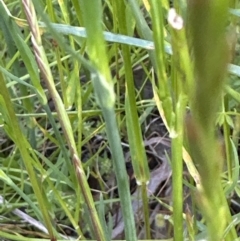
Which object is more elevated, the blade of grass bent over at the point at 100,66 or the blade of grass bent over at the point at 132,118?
the blade of grass bent over at the point at 100,66

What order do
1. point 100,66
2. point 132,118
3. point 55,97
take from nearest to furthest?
1. point 100,66
2. point 55,97
3. point 132,118

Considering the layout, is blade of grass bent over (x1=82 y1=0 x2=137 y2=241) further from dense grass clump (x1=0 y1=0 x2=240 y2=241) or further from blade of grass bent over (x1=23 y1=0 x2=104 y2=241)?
blade of grass bent over (x1=23 y1=0 x2=104 y2=241)

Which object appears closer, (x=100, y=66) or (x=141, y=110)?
(x=100, y=66)

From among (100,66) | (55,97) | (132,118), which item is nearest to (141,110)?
(132,118)

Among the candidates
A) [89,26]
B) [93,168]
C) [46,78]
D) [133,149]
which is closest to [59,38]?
[89,26]

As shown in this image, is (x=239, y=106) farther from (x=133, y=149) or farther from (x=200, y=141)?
(x=200, y=141)

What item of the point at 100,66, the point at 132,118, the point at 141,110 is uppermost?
the point at 100,66

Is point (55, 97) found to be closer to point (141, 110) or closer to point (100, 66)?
point (100, 66)

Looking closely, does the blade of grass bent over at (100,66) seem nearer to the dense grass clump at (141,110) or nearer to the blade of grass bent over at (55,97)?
the dense grass clump at (141,110)

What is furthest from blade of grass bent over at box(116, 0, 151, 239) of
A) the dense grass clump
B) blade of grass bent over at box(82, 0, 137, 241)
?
blade of grass bent over at box(82, 0, 137, 241)

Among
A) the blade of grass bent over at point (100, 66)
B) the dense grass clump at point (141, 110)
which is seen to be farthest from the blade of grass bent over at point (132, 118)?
the blade of grass bent over at point (100, 66)

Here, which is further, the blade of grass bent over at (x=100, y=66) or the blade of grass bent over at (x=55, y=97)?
the blade of grass bent over at (x=55, y=97)
